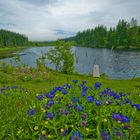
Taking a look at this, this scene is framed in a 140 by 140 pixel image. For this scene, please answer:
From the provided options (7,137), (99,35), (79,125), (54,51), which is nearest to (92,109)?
(79,125)

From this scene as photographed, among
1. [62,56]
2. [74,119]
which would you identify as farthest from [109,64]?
[74,119]

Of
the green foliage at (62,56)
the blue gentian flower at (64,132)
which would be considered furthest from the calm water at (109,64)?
the blue gentian flower at (64,132)

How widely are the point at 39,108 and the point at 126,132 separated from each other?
1.85 metres

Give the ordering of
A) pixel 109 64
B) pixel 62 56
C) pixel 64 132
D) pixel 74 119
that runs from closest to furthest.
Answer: pixel 64 132
pixel 74 119
pixel 62 56
pixel 109 64

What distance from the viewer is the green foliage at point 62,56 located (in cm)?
2821

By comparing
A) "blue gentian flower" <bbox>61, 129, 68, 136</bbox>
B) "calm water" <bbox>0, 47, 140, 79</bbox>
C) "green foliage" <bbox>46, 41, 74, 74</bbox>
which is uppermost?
"blue gentian flower" <bbox>61, 129, 68, 136</bbox>

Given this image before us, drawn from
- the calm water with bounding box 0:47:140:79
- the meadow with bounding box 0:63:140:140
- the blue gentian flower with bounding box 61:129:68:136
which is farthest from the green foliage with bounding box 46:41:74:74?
the blue gentian flower with bounding box 61:129:68:136

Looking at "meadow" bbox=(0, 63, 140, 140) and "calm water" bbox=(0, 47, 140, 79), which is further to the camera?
"calm water" bbox=(0, 47, 140, 79)

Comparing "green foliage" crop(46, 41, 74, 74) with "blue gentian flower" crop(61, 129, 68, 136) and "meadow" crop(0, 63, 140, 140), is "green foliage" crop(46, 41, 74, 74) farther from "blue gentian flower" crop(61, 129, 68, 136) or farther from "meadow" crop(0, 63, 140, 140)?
"blue gentian flower" crop(61, 129, 68, 136)

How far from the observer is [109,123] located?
404 cm

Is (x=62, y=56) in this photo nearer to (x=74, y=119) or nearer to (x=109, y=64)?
(x=74, y=119)

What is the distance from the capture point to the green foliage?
28.2m

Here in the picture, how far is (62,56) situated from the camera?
29031 mm

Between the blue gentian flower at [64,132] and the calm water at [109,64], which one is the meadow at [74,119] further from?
the calm water at [109,64]
